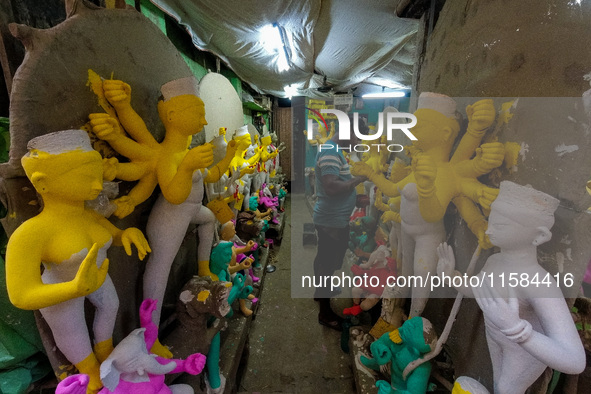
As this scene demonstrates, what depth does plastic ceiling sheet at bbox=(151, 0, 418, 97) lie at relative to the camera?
5.78 feet

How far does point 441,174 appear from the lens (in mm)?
1041

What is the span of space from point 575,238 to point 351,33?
2146 mm

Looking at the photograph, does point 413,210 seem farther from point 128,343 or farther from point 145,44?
point 145,44

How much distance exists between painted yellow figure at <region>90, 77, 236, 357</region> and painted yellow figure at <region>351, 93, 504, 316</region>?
2.35ft

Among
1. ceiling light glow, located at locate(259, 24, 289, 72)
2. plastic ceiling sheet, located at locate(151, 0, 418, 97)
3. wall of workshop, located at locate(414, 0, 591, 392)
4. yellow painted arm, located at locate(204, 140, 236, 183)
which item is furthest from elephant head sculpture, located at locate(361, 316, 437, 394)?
ceiling light glow, located at locate(259, 24, 289, 72)

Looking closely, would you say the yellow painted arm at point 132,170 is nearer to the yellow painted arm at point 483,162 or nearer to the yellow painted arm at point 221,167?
the yellow painted arm at point 221,167

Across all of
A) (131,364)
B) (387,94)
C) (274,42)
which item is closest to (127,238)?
(131,364)

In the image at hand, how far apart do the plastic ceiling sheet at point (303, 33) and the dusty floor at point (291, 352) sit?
8.08 ft

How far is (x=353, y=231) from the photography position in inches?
114

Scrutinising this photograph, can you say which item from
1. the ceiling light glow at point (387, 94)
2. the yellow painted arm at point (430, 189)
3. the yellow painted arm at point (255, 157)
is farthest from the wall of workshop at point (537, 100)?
the ceiling light glow at point (387, 94)

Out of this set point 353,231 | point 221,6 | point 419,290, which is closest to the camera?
point 419,290

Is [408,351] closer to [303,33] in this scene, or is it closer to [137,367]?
[137,367]

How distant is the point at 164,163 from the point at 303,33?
1725mm

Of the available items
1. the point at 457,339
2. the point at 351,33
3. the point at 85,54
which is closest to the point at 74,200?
the point at 85,54
